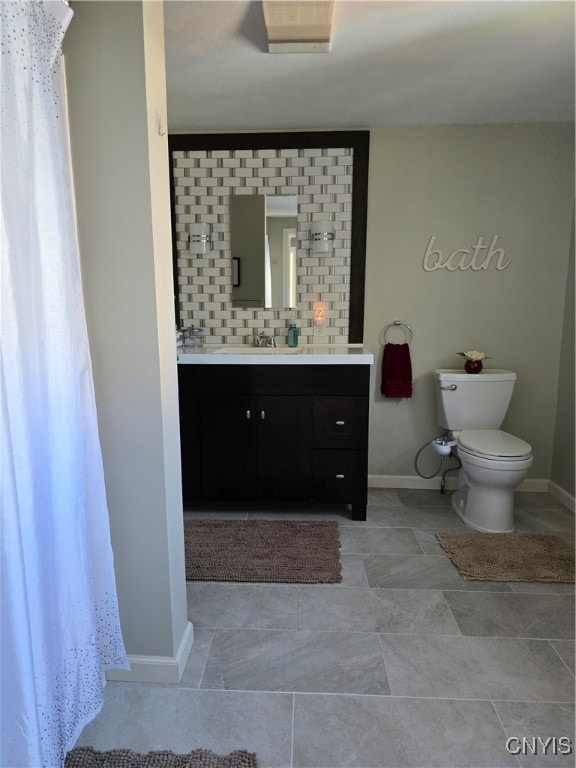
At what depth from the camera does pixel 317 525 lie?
106 inches

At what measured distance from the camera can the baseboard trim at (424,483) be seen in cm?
321

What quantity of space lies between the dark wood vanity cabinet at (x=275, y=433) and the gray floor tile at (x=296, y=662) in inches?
39.3

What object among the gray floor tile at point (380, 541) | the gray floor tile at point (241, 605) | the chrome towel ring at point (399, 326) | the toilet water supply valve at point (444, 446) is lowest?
the gray floor tile at point (380, 541)

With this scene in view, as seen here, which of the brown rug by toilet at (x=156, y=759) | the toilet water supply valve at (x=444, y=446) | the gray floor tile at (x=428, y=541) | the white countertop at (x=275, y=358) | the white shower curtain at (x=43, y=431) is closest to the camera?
the white shower curtain at (x=43, y=431)

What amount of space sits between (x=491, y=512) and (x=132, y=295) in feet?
7.36

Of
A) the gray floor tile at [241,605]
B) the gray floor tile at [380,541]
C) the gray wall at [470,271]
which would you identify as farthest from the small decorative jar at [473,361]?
the gray floor tile at [241,605]

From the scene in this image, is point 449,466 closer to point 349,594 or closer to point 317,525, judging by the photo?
point 317,525

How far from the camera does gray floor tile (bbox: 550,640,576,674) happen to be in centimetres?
166

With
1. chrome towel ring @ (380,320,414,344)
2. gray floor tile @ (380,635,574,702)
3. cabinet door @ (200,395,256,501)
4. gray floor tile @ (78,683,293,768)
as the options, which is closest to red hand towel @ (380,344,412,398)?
chrome towel ring @ (380,320,414,344)

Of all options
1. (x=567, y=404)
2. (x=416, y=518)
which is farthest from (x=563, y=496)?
(x=416, y=518)

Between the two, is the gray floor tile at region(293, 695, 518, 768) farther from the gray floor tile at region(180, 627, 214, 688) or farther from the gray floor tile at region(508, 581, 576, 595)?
the gray floor tile at region(508, 581, 576, 595)

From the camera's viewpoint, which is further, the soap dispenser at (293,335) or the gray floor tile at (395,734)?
the soap dispenser at (293,335)

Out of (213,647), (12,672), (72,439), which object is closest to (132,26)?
(72,439)

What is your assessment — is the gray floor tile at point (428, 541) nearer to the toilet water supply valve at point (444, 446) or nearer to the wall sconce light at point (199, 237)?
the toilet water supply valve at point (444, 446)
